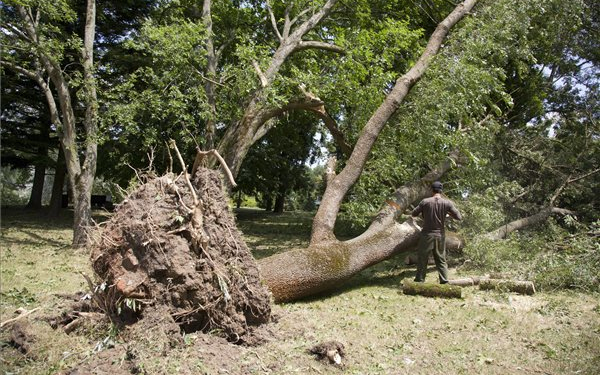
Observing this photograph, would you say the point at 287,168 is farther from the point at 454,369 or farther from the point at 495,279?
the point at 454,369

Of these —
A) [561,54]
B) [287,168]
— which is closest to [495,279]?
[561,54]

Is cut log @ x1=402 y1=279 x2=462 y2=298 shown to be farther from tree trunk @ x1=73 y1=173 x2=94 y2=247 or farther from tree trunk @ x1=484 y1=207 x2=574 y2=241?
tree trunk @ x1=73 y1=173 x2=94 y2=247

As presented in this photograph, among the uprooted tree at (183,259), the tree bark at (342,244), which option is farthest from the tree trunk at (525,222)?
the uprooted tree at (183,259)

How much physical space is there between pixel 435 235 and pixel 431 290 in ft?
3.62

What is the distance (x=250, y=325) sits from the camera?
4.93 m

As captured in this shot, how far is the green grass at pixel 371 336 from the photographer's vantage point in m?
4.11

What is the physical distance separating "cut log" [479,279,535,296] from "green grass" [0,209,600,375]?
23cm

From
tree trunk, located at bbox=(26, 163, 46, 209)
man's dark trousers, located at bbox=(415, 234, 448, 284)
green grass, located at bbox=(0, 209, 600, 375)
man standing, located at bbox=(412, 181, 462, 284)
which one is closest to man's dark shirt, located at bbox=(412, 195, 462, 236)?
man standing, located at bbox=(412, 181, 462, 284)

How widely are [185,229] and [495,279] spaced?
565 cm

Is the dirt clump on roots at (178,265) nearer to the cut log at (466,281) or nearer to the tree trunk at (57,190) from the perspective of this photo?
the cut log at (466,281)

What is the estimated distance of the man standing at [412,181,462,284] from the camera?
7.77 metres

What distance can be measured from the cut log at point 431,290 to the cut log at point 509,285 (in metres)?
0.78

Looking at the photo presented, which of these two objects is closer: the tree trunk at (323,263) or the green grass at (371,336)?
the green grass at (371,336)

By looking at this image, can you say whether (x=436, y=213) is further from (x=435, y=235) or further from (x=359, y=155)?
(x=359, y=155)
